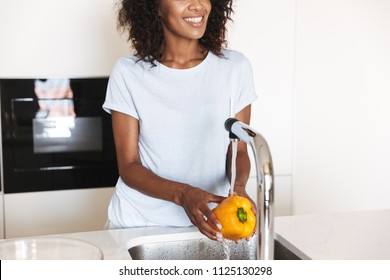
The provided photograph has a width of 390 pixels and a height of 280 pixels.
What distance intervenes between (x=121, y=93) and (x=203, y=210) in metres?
0.42

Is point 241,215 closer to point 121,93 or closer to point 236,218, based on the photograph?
point 236,218

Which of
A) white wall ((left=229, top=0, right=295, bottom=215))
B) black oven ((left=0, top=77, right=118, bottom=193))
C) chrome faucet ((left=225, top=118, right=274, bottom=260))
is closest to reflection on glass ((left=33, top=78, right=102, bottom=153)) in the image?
black oven ((left=0, top=77, right=118, bottom=193))

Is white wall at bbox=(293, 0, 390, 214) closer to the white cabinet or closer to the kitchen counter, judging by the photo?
the white cabinet

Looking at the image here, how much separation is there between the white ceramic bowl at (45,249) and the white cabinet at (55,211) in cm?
112

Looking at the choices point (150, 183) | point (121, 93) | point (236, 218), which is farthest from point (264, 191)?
point (121, 93)

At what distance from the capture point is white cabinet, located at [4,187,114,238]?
7.14 feet

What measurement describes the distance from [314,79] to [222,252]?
4.16 ft

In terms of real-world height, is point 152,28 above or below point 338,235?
above

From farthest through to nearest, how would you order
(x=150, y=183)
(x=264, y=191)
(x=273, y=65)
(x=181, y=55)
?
(x=273, y=65)
(x=181, y=55)
(x=150, y=183)
(x=264, y=191)

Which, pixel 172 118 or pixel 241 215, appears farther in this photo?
pixel 172 118

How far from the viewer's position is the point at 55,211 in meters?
2.21

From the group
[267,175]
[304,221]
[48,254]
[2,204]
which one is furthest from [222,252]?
[2,204]

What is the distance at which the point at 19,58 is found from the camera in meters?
2.10
